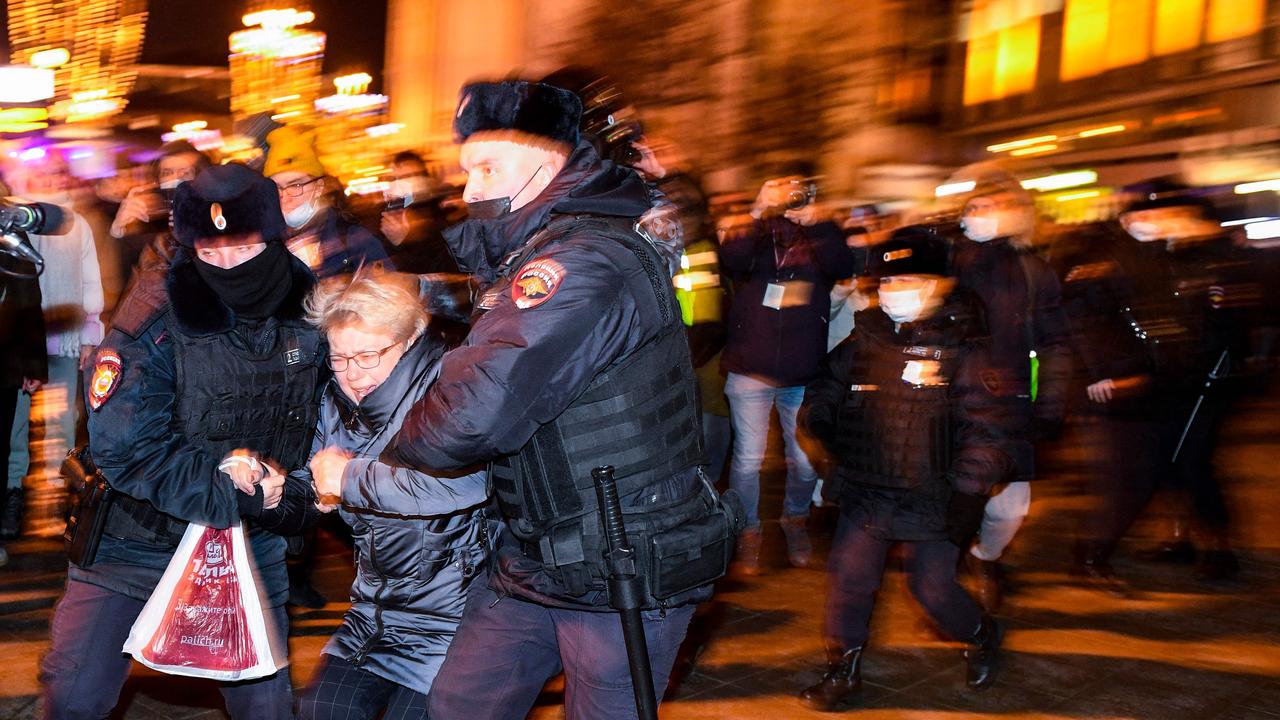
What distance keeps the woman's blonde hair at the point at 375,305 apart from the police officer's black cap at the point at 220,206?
26 centimetres

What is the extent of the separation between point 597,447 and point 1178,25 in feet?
69.2

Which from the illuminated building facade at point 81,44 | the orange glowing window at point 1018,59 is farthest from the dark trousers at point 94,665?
the orange glowing window at point 1018,59

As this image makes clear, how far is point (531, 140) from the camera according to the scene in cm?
268

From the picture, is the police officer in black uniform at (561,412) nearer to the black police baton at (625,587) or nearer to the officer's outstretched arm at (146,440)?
the black police baton at (625,587)

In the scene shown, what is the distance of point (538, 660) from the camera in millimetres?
2816

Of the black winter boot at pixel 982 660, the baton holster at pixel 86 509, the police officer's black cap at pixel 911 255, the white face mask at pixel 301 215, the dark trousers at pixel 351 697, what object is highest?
the police officer's black cap at pixel 911 255

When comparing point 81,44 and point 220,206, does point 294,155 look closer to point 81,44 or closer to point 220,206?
point 220,206

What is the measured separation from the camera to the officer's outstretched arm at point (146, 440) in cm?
296

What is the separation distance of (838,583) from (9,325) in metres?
4.39

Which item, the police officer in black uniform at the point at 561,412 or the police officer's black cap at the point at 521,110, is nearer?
the police officer in black uniform at the point at 561,412

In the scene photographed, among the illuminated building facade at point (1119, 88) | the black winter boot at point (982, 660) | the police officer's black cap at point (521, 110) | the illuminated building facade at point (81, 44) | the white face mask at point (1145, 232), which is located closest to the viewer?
the police officer's black cap at point (521, 110)

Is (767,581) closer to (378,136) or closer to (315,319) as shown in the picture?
(315,319)

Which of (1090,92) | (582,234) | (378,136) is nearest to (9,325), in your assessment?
(582,234)

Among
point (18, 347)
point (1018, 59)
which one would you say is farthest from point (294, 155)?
point (1018, 59)
